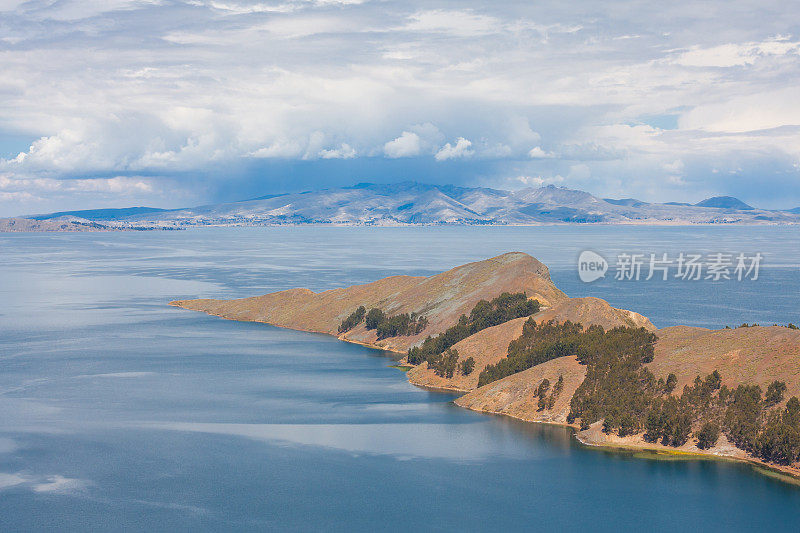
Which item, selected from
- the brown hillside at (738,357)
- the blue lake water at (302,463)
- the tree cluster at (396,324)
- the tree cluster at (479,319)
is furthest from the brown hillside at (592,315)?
the tree cluster at (396,324)

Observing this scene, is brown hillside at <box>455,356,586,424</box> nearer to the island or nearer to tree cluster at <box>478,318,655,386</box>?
the island

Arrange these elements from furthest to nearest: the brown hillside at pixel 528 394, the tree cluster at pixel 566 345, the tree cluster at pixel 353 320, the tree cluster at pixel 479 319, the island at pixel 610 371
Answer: the tree cluster at pixel 353 320 → the tree cluster at pixel 479 319 → the tree cluster at pixel 566 345 → the brown hillside at pixel 528 394 → the island at pixel 610 371

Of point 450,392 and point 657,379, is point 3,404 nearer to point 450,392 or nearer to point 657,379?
point 450,392

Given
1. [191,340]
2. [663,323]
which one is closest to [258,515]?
[191,340]

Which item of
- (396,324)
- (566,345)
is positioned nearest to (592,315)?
(566,345)

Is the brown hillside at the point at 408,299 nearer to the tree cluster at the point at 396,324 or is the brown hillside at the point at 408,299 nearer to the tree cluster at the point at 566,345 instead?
the tree cluster at the point at 396,324

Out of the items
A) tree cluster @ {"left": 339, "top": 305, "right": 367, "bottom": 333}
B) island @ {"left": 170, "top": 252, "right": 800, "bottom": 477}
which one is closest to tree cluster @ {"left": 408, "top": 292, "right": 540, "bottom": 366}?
island @ {"left": 170, "top": 252, "right": 800, "bottom": 477}
